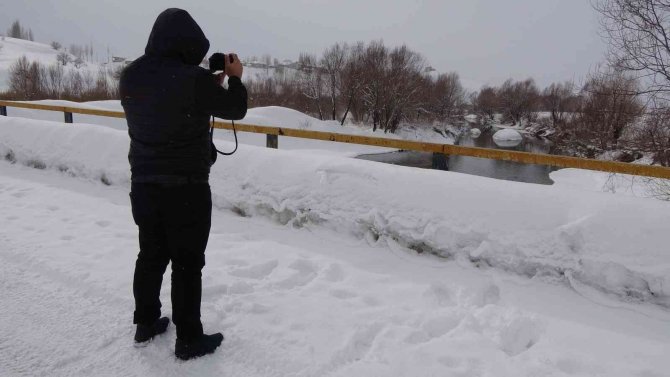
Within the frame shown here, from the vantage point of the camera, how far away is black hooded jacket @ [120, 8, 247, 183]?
7.01ft

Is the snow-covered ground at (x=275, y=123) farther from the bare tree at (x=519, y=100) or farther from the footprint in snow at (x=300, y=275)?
the bare tree at (x=519, y=100)

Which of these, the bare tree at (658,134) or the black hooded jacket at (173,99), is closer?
the black hooded jacket at (173,99)

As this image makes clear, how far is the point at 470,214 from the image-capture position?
11.7 feet

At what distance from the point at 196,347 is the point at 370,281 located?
4.86 ft

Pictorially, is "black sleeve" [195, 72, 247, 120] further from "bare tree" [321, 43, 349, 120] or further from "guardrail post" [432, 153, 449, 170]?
"bare tree" [321, 43, 349, 120]

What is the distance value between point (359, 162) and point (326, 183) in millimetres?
427

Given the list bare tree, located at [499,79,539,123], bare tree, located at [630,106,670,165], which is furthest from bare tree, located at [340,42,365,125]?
bare tree, located at [499,79,539,123]

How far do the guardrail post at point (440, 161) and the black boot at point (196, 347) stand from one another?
294cm

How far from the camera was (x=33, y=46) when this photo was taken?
98.9m

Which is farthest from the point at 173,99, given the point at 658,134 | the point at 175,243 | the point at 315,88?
the point at 315,88

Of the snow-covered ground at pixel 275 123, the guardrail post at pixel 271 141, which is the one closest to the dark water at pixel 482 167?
the snow-covered ground at pixel 275 123

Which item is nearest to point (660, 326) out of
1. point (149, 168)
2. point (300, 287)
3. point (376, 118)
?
point (300, 287)

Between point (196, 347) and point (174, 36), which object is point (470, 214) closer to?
point (196, 347)

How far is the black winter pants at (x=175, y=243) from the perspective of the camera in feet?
7.40
